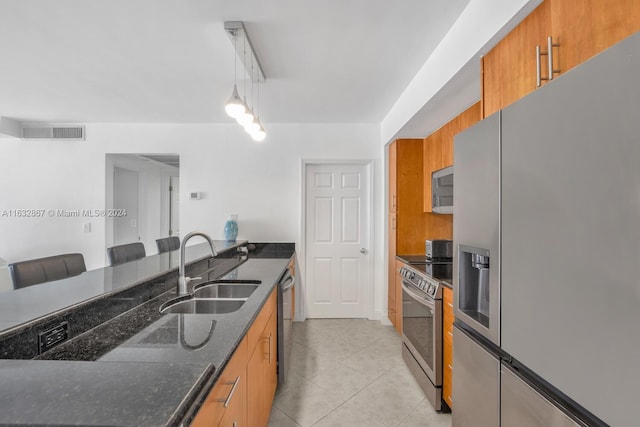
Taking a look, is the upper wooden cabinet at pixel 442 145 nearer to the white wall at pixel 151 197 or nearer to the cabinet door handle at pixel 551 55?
the cabinet door handle at pixel 551 55

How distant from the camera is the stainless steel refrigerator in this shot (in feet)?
2.01

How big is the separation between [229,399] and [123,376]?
397 mm

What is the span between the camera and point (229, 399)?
928mm

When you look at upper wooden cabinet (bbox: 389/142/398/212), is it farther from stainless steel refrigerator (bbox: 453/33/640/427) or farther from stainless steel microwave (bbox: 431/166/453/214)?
stainless steel refrigerator (bbox: 453/33/640/427)

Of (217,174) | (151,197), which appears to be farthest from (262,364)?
(151,197)

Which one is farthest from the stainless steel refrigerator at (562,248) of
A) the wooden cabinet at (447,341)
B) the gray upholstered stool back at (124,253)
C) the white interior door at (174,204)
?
the white interior door at (174,204)

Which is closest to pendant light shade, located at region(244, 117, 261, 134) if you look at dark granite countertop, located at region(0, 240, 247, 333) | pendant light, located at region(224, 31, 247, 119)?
pendant light, located at region(224, 31, 247, 119)

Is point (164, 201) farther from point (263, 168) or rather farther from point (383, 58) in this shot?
point (383, 58)

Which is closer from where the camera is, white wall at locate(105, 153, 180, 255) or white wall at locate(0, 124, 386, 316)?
white wall at locate(0, 124, 386, 316)

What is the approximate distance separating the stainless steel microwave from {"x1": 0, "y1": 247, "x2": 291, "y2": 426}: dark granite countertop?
2.11 m

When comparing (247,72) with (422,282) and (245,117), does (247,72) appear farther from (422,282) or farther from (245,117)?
(422,282)

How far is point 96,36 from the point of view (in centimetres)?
181

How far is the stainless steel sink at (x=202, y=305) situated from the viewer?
152 centimetres

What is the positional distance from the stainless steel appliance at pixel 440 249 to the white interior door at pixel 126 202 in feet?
14.4
